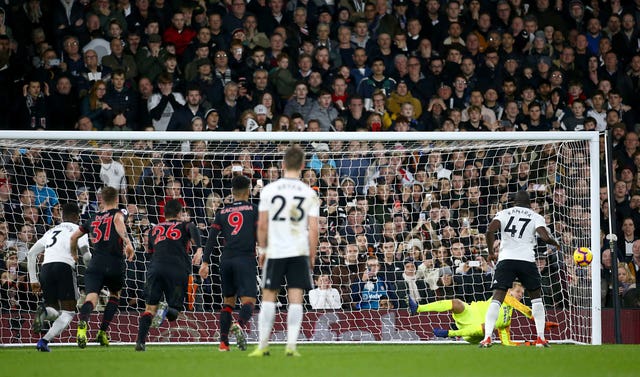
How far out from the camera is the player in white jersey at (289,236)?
31.2 feet

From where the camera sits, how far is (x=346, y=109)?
17.6 metres

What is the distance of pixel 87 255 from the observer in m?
13.1

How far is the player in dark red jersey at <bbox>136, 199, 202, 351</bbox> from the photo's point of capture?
12.0 metres

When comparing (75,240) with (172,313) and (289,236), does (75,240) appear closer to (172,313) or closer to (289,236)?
(172,313)

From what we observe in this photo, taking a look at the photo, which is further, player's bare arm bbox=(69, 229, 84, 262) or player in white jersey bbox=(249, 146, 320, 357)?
player's bare arm bbox=(69, 229, 84, 262)

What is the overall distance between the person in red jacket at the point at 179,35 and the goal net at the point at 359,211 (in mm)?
2499

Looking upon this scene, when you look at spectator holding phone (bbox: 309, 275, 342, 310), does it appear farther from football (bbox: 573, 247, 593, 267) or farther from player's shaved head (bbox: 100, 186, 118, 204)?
player's shaved head (bbox: 100, 186, 118, 204)

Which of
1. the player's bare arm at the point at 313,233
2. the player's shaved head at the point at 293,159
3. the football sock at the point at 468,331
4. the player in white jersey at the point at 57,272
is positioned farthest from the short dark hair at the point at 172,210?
the football sock at the point at 468,331

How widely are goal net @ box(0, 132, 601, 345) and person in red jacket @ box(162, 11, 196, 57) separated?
8.20 ft

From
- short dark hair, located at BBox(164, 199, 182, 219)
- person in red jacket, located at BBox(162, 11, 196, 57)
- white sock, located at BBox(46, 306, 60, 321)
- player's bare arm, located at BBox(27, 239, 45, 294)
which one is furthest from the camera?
person in red jacket, located at BBox(162, 11, 196, 57)

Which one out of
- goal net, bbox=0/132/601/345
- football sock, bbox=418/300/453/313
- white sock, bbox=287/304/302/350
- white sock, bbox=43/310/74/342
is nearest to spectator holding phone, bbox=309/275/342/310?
goal net, bbox=0/132/601/345

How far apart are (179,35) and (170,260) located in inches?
271

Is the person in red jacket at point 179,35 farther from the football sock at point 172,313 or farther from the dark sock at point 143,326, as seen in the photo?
the dark sock at point 143,326

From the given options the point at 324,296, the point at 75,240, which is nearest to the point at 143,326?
the point at 75,240
